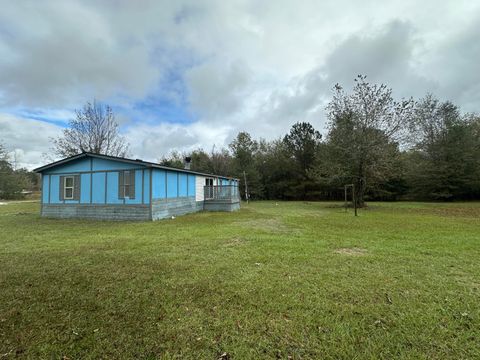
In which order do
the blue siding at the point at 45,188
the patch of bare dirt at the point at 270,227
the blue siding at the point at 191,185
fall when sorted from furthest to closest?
the blue siding at the point at 191,185
the blue siding at the point at 45,188
the patch of bare dirt at the point at 270,227

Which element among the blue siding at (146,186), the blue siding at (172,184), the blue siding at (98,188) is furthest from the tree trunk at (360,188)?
the blue siding at (98,188)

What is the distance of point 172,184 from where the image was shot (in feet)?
42.2

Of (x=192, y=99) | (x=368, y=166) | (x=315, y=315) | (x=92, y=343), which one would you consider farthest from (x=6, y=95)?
(x=368, y=166)

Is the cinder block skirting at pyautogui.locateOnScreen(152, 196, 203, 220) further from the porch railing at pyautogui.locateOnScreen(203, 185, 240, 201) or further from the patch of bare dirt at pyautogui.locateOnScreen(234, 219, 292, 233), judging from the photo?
the patch of bare dirt at pyautogui.locateOnScreen(234, 219, 292, 233)

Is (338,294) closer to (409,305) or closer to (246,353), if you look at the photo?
(409,305)

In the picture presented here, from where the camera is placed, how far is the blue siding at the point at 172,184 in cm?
1252

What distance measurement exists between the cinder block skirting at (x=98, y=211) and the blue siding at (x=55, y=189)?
25cm

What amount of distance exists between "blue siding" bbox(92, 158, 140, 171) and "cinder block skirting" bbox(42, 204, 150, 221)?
5.73 ft


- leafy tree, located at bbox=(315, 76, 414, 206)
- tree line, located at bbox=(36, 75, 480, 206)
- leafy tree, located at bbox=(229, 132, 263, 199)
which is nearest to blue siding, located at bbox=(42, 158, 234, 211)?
leafy tree, located at bbox=(315, 76, 414, 206)

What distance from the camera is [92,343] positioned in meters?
2.27

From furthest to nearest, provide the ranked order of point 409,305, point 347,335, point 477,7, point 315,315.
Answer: point 477,7 < point 409,305 < point 315,315 < point 347,335

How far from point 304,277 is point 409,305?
1333 mm

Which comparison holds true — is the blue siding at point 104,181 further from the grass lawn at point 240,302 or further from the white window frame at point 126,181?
the grass lawn at point 240,302

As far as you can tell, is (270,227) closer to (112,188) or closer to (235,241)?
(235,241)
